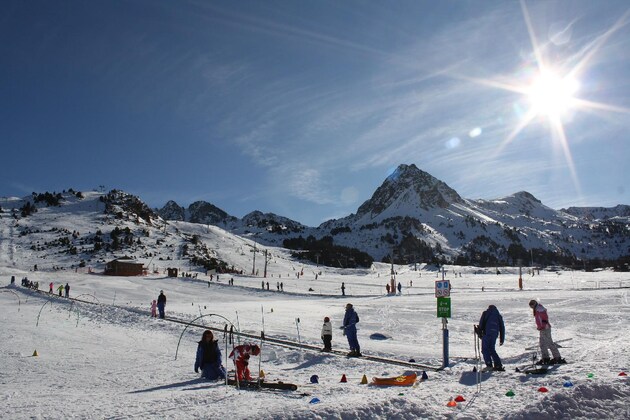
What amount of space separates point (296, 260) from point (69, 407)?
13641 centimetres

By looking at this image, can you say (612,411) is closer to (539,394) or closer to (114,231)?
(539,394)

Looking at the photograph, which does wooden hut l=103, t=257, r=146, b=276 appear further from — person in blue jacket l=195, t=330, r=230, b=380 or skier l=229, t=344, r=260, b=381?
skier l=229, t=344, r=260, b=381

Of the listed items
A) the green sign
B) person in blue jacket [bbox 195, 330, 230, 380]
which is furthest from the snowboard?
the green sign

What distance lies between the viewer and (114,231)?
116125 millimetres

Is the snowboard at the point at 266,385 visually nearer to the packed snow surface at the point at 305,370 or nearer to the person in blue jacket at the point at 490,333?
the packed snow surface at the point at 305,370

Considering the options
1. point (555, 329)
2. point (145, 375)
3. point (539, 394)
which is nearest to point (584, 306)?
point (555, 329)

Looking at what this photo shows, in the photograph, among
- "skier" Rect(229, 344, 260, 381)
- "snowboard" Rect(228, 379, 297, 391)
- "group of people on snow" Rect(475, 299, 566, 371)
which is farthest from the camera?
"group of people on snow" Rect(475, 299, 566, 371)

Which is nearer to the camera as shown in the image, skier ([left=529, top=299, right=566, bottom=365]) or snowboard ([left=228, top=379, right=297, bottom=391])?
snowboard ([left=228, top=379, right=297, bottom=391])

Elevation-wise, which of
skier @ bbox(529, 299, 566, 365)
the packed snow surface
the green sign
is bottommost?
the packed snow surface

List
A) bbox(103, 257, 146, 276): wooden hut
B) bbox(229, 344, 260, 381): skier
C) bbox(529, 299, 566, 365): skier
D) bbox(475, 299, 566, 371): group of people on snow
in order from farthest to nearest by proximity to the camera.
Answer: bbox(103, 257, 146, 276): wooden hut < bbox(475, 299, 566, 371): group of people on snow < bbox(529, 299, 566, 365): skier < bbox(229, 344, 260, 381): skier

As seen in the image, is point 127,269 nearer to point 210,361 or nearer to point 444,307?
point 210,361

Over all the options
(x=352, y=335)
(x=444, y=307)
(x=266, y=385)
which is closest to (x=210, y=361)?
(x=266, y=385)

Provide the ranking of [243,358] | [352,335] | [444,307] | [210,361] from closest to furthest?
1. [243,358]
2. [210,361]
3. [444,307]
4. [352,335]

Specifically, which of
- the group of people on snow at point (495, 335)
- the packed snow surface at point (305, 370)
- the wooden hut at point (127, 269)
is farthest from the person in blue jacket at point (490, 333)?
the wooden hut at point (127, 269)
